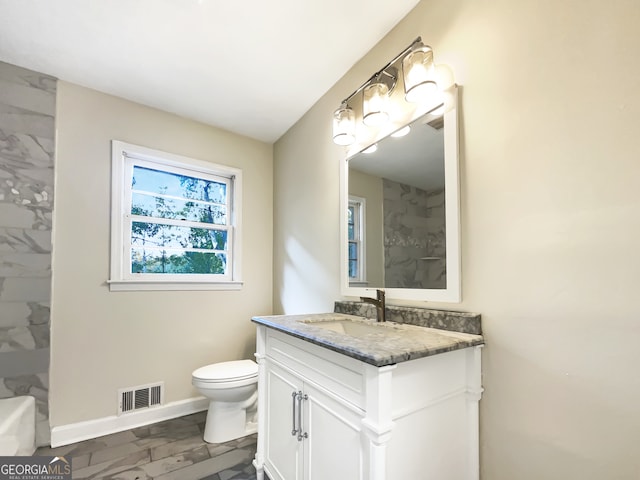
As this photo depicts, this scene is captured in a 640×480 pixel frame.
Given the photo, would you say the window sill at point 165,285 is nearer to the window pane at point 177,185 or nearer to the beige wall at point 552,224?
the window pane at point 177,185

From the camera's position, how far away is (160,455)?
1805mm

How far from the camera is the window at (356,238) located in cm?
178

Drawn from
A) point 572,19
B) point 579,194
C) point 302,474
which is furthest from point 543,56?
point 302,474

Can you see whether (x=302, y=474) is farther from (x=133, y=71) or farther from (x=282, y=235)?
(x=133, y=71)

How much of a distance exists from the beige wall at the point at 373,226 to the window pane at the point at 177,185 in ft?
4.91

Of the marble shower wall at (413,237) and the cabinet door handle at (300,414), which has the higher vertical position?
the marble shower wall at (413,237)

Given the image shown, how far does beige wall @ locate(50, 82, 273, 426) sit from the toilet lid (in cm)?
46

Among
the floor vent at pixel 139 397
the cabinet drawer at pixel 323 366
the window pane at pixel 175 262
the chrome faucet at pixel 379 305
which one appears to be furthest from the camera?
the window pane at pixel 175 262

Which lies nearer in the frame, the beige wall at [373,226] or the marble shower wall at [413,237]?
the marble shower wall at [413,237]

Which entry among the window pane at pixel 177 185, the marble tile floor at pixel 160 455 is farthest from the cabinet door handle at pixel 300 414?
the window pane at pixel 177 185

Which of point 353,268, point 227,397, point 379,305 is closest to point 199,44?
point 353,268

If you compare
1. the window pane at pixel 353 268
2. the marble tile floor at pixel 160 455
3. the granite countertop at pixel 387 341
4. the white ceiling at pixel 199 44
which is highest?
the white ceiling at pixel 199 44

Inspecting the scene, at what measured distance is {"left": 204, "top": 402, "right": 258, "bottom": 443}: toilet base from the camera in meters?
1.96

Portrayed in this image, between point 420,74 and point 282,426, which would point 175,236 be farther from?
point 420,74
